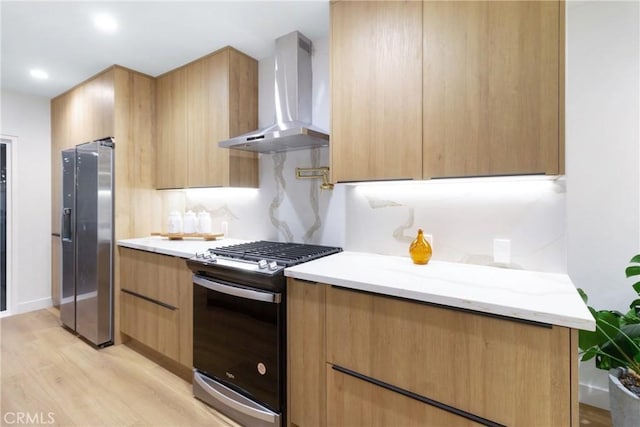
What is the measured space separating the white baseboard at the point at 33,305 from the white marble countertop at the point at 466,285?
12.5ft

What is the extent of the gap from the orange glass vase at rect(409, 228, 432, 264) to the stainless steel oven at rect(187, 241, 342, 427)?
54 centimetres

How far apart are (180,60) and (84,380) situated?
102 inches

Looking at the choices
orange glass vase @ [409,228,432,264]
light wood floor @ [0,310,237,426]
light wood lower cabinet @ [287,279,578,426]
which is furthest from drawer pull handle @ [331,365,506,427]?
light wood floor @ [0,310,237,426]

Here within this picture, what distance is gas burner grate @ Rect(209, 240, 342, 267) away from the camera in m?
1.72

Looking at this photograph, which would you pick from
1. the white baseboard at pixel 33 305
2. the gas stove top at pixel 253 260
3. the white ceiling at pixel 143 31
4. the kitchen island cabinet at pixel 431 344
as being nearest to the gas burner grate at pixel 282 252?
the gas stove top at pixel 253 260

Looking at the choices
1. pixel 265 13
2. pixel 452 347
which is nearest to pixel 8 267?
pixel 265 13

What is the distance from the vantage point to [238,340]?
5.69 feet

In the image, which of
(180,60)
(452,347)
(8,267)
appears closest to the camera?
(452,347)

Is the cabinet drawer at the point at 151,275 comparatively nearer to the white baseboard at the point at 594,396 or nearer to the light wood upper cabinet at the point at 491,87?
the light wood upper cabinet at the point at 491,87

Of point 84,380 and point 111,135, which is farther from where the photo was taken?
point 111,135

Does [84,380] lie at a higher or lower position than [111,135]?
lower

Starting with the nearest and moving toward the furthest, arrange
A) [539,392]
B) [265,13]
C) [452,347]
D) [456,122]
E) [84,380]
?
[539,392] < [452,347] < [456,122] < [265,13] < [84,380]

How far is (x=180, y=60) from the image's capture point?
2621mm

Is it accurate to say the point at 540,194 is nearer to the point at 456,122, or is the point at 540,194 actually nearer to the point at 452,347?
the point at 456,122
